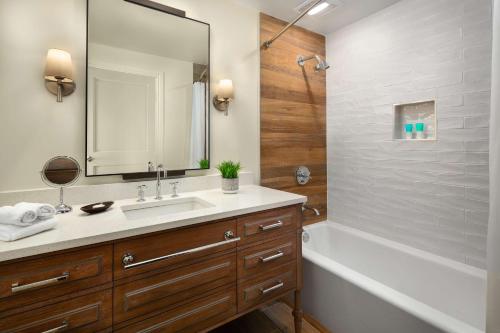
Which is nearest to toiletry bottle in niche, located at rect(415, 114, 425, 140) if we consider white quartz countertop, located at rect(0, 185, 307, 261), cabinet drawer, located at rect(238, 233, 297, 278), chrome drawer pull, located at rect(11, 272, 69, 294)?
white quartz countertop, located at rect(0, 185, 307, 261)

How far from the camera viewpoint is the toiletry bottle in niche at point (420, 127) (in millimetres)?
1905

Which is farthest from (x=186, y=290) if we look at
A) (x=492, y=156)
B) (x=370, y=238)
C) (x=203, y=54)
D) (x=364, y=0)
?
(x=364, y=0)

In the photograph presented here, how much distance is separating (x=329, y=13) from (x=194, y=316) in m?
2.37

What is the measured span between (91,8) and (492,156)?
2.05 m

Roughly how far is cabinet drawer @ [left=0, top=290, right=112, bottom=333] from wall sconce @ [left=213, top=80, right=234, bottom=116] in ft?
4.42

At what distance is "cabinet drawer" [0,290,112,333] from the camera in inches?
32.8

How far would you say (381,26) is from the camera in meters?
2.09

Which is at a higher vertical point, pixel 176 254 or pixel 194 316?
pixel 176 254

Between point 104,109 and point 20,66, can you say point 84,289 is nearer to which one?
point 104,109

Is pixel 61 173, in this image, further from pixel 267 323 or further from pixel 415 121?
pixel 415 121

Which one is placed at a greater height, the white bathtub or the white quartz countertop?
the white quartz countertop

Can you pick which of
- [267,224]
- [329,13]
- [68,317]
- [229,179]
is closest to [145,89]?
[229,179]

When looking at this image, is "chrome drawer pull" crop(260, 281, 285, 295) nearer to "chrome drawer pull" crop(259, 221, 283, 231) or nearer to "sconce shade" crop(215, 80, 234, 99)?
"chrome drawer pull" crop(259, 221, 283, 231)

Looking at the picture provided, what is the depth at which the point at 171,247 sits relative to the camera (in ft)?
3.60
